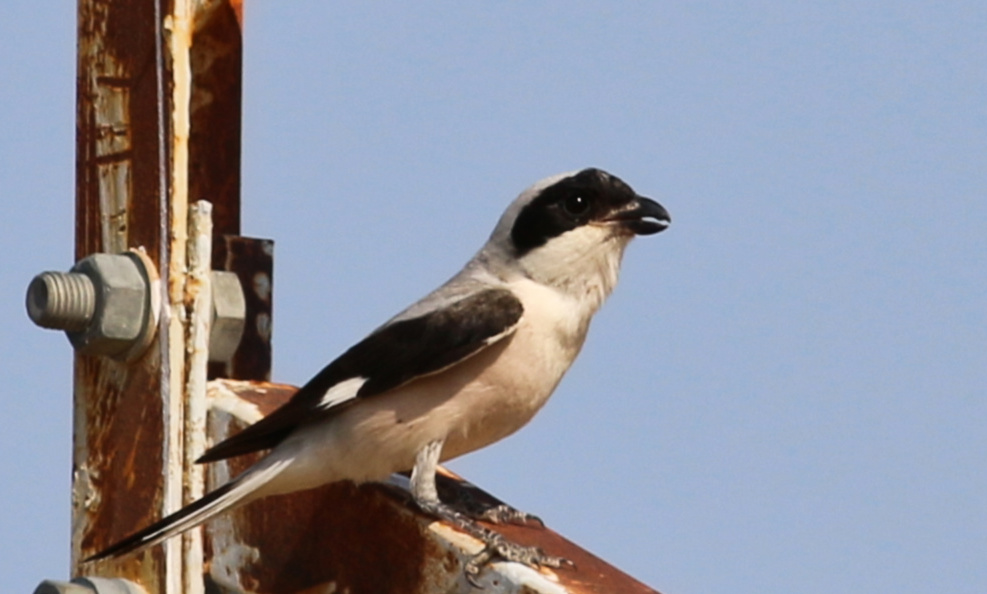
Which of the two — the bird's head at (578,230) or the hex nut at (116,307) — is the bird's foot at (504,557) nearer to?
the hex nut at (116,307)

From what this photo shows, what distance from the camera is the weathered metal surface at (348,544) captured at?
259cm

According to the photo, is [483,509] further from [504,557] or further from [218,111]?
[218,111]

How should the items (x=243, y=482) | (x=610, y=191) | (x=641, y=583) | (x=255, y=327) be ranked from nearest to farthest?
(x=641, y=583) → (x=243, y=482) → (x=255, y=327) → (x=610, y=191)

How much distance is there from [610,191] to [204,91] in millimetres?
797

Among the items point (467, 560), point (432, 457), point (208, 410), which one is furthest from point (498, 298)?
point (467, 560)

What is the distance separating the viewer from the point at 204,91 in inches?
132

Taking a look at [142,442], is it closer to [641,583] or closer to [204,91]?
[204,91]

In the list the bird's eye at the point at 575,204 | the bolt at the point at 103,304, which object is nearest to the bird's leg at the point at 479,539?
the bolt at the point at 103,304

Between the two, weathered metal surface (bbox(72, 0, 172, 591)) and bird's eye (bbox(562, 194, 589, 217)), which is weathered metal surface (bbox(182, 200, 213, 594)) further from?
bird's eye (bbox(562, 194, 589, 217))

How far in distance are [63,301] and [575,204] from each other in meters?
1.06

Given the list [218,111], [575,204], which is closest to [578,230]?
[575,204]

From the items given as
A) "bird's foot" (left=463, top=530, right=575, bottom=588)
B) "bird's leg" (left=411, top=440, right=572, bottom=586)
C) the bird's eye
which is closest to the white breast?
"bird's leg" (left=411, top=440, right=572, bottom=586)

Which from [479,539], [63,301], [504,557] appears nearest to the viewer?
[504,557]

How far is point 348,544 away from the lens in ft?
9.39
